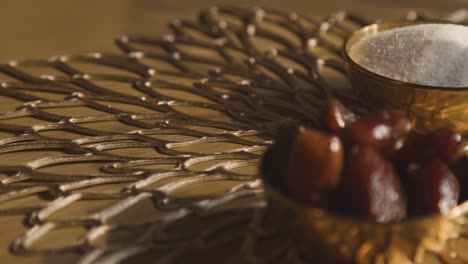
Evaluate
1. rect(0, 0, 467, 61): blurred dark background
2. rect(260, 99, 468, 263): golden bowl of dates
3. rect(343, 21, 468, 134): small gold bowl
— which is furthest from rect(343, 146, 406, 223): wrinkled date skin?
rect(0, 0, 467, 61): blurred dark background

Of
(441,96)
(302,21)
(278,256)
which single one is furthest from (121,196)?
(302,21)

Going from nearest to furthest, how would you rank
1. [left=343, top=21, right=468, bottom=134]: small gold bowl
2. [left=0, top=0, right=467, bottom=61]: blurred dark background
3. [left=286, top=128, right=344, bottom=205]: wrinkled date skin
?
[left=286, top=128, right=344, bottom=205]: wrinkled date skin → [left=343, top=21, right=468, bottom=134]: small gold bowl → [left=0, top=0, right=467, bottom=61]: blurred dark background

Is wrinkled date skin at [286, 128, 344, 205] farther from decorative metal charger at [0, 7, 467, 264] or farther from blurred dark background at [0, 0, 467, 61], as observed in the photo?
blurred dark background at [0, 0, 467, 61]

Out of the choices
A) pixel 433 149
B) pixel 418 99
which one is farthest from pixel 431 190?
pixel 418 99

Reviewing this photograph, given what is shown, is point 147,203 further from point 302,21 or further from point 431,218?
point 302,21

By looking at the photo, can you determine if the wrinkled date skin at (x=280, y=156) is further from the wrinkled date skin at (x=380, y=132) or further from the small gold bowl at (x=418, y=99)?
the small gold bowl at (x=418, y=99)

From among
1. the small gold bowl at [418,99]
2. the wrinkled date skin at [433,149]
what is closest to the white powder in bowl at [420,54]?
the small gold bowl at [418,99]

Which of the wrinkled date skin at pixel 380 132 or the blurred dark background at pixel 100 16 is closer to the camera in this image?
the wrinkled date skin at pixel 380 132

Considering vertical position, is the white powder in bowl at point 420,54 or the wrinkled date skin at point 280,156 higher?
the wrinkled date skin at point 280,156
